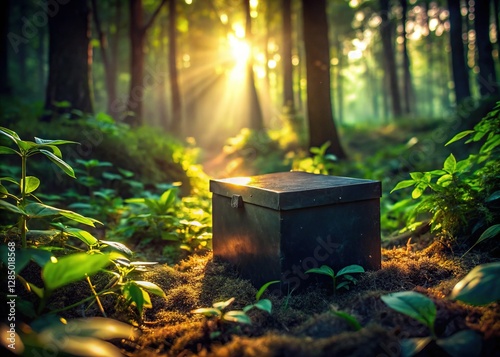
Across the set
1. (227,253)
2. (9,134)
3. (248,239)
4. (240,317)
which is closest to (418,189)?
(248,239)

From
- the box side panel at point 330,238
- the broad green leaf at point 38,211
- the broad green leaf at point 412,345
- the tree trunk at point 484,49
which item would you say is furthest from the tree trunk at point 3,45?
the tree trunk at point 484,49

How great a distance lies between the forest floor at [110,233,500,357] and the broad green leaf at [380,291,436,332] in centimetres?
13

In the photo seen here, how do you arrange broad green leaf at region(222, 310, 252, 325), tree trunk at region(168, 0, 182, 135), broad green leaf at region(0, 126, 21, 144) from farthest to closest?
1. tree trunk at region(168, 0, 182, 135)
2. broad green leaf at region(0, 126, 21, 144)
3. broad green leaf at region(222, 310, 252, 325)

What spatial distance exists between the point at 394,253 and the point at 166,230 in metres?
2.31

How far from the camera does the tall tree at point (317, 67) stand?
29.8 feet

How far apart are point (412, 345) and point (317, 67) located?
8.16 meters

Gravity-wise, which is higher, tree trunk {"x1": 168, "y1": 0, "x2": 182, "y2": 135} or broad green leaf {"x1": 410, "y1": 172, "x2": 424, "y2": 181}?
tree trunk {"x1": 168, "y1": 0, "x2": 182, "y2": 135}

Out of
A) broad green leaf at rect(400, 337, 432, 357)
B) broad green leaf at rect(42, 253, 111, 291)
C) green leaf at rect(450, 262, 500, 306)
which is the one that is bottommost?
broad green leaf at rect(400, 337, 432, 357)

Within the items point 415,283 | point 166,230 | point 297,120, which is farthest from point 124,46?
point 415,283

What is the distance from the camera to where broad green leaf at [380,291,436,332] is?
73.9 inches

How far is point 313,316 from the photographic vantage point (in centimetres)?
240

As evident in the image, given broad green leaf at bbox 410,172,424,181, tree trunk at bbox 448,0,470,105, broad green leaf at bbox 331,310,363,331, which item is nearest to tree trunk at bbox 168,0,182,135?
tree trunk at bbox 448,0,470,105

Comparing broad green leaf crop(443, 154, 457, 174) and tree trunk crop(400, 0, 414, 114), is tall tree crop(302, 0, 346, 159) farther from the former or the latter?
tree trunk crop(400, 0, 414, 114)

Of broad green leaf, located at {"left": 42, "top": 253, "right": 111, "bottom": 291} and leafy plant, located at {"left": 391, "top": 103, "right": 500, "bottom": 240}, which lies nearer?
broad green leaf, located at {"left": 42, "top": 253, "right": 111, "bottom": 291}
